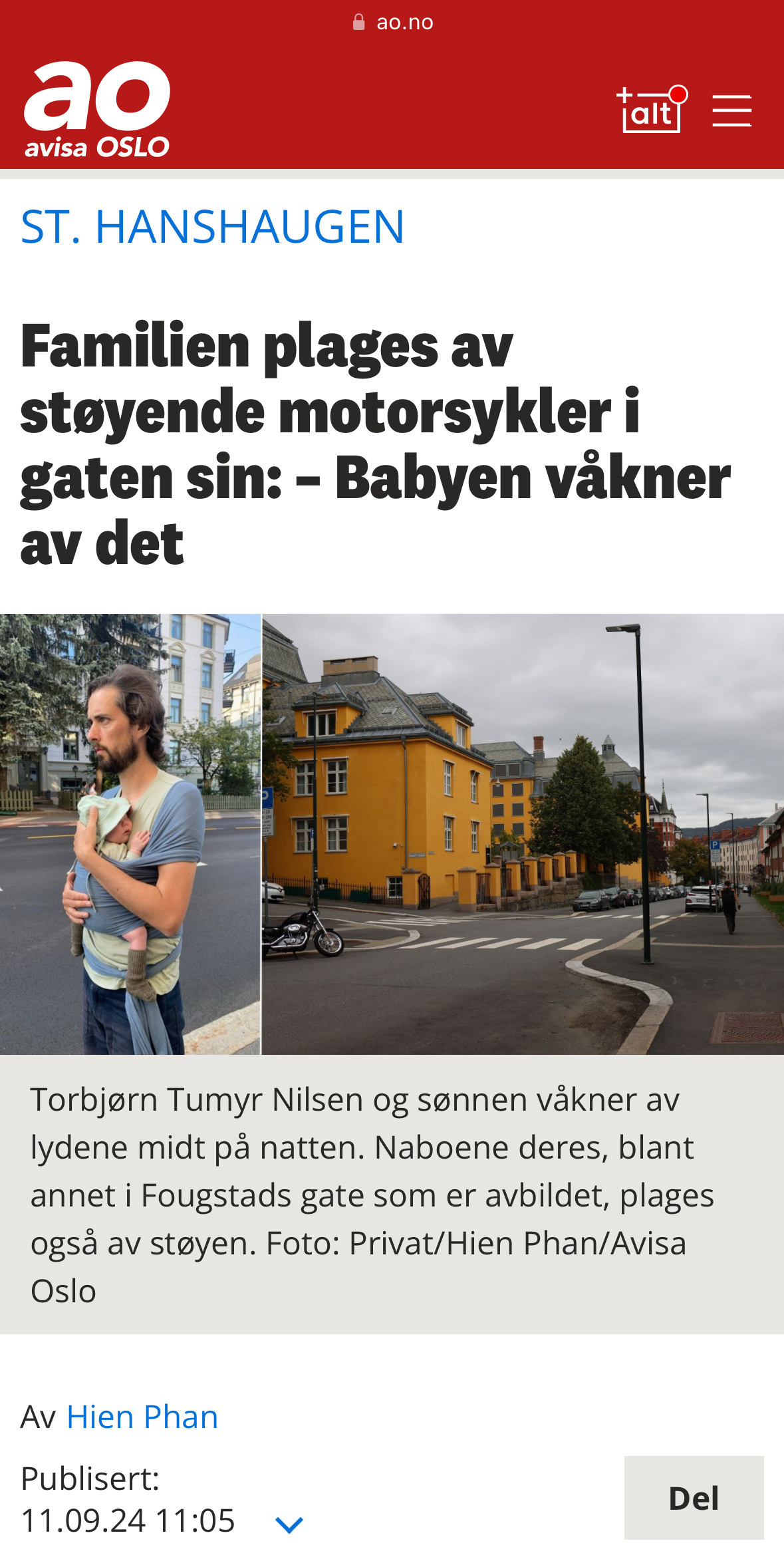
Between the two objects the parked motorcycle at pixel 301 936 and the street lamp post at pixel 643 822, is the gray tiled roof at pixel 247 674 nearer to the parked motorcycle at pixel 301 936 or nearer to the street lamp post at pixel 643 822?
the parked motorcycle at pixel 301 936

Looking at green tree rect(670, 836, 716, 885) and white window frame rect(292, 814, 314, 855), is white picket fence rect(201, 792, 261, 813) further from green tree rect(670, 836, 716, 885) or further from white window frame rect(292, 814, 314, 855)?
green tree rect(670, 836, 716, 885)

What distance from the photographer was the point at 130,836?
3.27 meters

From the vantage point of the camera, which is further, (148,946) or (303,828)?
(303,828)

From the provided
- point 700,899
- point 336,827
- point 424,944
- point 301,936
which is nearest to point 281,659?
point 336,827

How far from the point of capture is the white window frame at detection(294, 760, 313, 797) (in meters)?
3.80

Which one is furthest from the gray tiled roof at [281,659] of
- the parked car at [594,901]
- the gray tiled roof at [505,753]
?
the parked car at [594,901]

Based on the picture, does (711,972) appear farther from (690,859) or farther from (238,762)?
Answer: (238,762)

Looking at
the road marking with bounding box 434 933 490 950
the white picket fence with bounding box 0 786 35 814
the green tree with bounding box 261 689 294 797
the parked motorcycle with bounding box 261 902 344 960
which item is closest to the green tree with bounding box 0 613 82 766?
the white picket fence with bounding box 0 786 35 814

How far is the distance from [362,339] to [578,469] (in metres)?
1.03

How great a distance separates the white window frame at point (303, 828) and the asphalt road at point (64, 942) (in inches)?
9.9

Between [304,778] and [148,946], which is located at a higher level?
[304,778]

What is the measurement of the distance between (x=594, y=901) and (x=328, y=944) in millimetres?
1322
